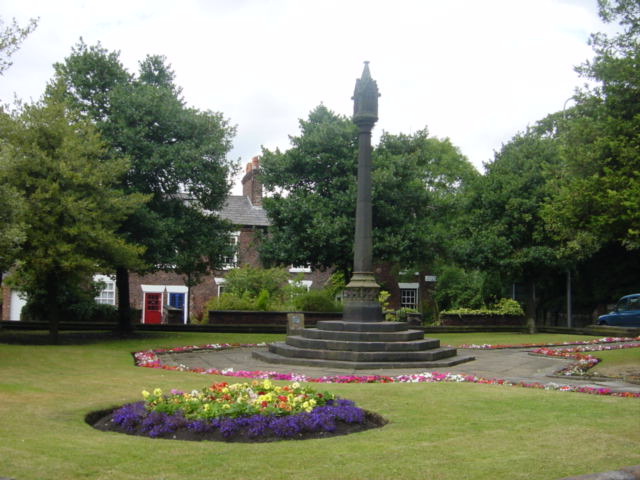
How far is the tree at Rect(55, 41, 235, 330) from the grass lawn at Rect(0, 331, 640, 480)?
11881 millimetres

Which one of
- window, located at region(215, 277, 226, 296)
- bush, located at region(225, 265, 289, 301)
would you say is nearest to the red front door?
window, located at region(215, 277, 226, 296)

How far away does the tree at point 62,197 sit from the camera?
19531mm

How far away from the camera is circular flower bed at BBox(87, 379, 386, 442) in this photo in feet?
25.6

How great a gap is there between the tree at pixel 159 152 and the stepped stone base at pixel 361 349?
723cm

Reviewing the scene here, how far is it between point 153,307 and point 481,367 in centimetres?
2837

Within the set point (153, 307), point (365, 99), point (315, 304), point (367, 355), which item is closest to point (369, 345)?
point (367, 355)

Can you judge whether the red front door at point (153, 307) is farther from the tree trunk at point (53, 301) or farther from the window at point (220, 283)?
the tree trunk at point (53, 301)

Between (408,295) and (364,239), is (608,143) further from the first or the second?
(408,295)

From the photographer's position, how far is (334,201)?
2955 centimetres

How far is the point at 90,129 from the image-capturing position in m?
20.8

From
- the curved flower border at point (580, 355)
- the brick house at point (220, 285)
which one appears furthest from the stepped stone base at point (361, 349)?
the brick house at point (220, 285)

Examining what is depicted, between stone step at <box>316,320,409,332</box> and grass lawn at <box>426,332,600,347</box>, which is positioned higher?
stone step at <box>316,320,409,332</box>

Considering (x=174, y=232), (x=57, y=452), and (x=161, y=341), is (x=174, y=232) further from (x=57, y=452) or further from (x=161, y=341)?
(x=57, y=452)

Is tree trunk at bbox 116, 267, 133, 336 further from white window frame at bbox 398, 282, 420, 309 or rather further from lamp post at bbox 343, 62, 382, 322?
white window frame at bbox 398, 282, 420, 309
